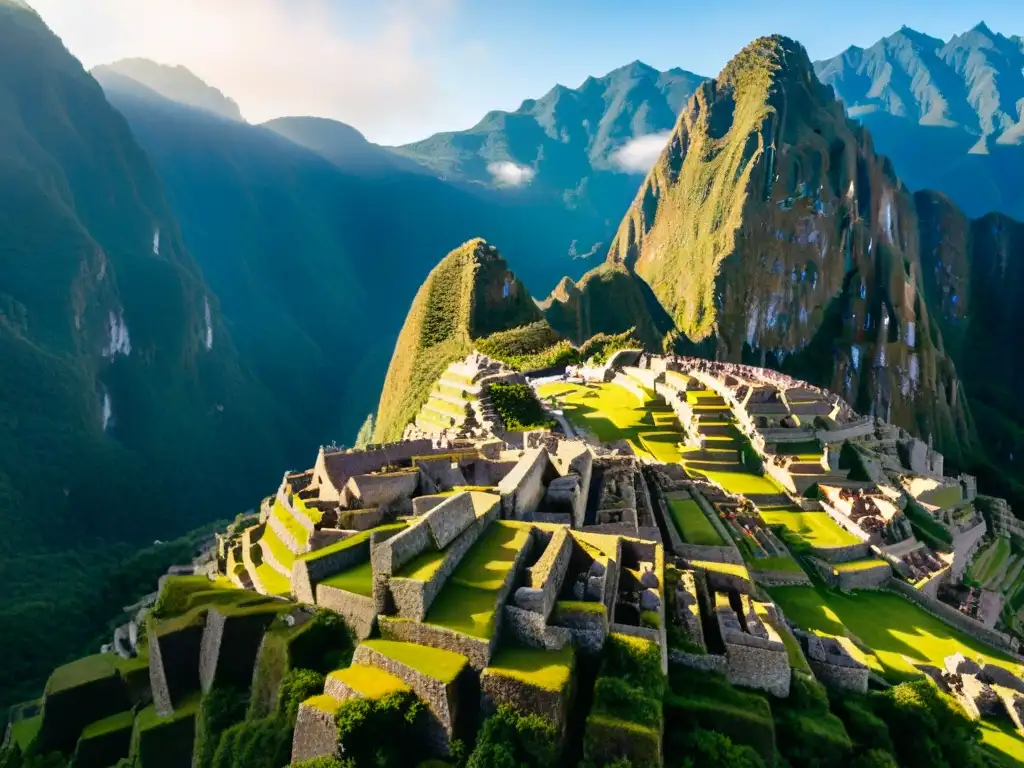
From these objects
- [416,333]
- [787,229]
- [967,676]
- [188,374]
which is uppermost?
[787,229]

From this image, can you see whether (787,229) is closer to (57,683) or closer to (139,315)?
(139,315)

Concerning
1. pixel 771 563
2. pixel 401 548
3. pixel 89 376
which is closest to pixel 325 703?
pixel 401 548

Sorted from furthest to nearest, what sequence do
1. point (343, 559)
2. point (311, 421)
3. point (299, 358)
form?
point (299, 358) → point (311, 421) → point (343, 559)

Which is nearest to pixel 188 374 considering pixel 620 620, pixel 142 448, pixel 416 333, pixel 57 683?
pixel 142 448

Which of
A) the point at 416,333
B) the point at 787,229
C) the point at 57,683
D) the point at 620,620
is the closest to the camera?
the point at 620,620

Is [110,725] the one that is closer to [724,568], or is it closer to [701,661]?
[701,661]

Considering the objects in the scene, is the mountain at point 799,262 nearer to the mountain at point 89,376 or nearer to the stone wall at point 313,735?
the mountain at point 89,376
